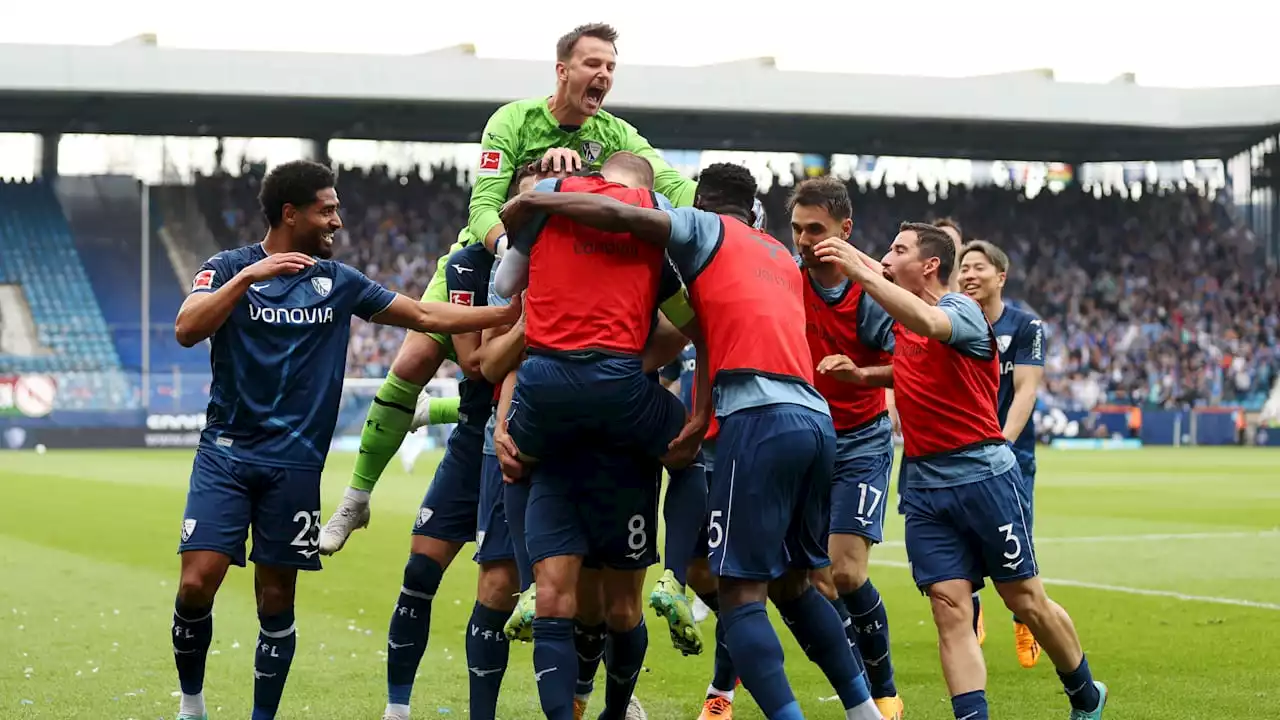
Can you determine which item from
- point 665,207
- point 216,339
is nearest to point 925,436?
point 665,207

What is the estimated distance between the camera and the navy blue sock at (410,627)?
7.16m

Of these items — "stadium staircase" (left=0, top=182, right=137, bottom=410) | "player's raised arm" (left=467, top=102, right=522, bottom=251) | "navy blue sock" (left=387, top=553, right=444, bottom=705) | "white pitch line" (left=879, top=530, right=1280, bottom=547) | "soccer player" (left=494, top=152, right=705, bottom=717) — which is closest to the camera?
"soccer player" (left=494, top=152, right=705, bottom=717)

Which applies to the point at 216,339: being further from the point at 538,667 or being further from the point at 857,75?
the point at 857,75

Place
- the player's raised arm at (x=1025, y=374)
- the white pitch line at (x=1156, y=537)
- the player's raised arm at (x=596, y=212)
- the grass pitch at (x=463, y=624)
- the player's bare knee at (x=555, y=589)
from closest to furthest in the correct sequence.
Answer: the player's raised arm at (x=596, y=212), the player's bare knee at (x=555, y=589), the grass pitch at (x=463, y=624), the player's raised arm at (x=1025, y=374), the white pitch line at (x=1156, y=537)

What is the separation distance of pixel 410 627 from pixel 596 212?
248 cm

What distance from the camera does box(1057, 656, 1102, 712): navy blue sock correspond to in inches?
270

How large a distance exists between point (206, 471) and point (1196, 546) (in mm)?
11727

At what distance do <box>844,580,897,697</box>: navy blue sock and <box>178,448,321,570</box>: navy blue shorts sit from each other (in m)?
2.49

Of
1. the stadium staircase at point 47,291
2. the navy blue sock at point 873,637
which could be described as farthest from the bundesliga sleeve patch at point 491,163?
the stadium staircase at point 47,291

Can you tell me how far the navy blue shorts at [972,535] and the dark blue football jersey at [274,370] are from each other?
8.10ft

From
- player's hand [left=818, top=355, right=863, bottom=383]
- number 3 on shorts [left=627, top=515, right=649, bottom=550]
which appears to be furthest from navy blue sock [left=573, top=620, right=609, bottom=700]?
player's hand [left=818, top=355, right=863, bottom=383]

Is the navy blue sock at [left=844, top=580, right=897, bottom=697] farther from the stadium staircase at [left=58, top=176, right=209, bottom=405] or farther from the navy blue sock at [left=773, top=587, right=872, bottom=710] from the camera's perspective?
the stadium staircase at [left=58, top=176, right=209, bottom=405]

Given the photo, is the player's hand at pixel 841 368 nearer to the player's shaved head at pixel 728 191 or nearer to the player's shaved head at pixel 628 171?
the player's shaved head at pixel 728 191

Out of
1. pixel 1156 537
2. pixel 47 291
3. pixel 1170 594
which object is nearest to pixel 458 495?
pixel 1170 594
